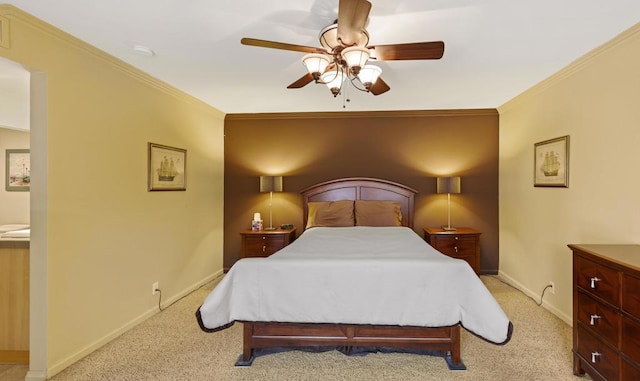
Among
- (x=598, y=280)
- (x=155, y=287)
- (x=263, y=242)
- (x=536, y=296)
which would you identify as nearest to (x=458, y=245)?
(x=536, y=296)

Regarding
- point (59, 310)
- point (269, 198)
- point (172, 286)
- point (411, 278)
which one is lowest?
point (172, 286)

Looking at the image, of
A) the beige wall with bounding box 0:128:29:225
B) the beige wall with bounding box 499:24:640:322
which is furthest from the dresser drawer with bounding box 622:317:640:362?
the beige wall with bounding box 0:128:29:225

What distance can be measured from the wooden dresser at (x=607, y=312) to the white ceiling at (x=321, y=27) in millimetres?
1593

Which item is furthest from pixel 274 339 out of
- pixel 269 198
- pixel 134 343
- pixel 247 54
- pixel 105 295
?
pixel 269 198

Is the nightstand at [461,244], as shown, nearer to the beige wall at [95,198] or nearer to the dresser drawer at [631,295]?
the dresser drawer at [631,295]

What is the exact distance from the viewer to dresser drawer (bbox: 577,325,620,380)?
5.89ft

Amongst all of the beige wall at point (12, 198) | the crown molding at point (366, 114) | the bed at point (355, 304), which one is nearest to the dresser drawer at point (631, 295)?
the bed at point (355, 304)

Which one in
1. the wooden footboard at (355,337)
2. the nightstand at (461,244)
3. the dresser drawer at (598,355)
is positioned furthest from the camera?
the nightstand at (461,244)

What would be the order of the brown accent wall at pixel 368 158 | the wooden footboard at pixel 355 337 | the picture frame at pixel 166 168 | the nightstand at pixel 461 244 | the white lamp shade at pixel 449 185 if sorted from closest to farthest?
the wooden footboard at pixel 355 337, the picture frame at pixel 166 168, the nightstand at pixel 461 244, the white lamp shade at pixel 449 185, the brown accent wall at pixel 368 158

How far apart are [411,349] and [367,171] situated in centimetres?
277

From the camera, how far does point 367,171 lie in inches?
185

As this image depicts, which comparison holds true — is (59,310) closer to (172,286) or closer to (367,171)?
(172,286)

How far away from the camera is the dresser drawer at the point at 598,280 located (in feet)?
5.92

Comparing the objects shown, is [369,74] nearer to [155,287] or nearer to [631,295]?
[631,295]
